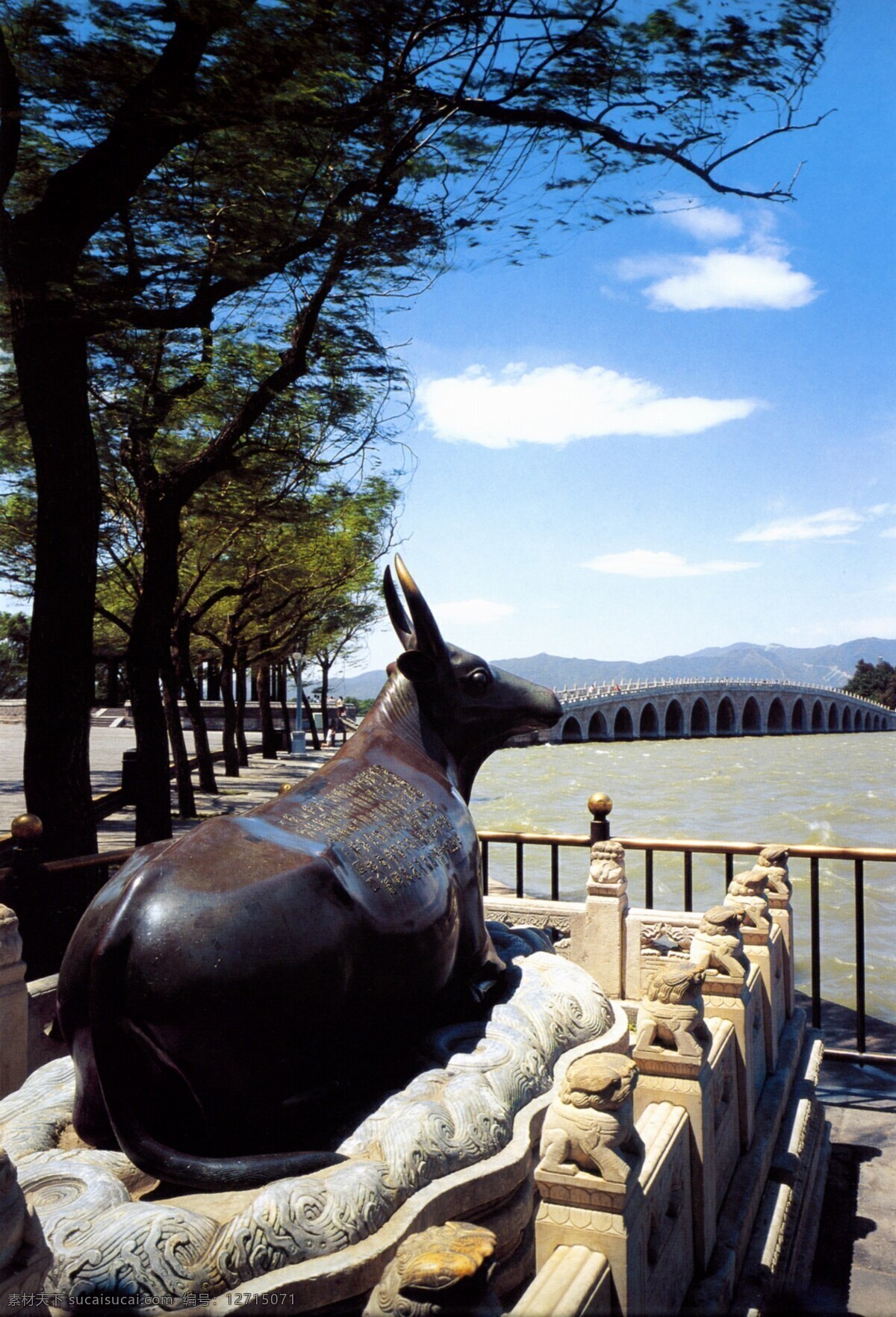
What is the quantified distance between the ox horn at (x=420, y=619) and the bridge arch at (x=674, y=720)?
64.2m

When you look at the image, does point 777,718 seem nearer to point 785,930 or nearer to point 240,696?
point 240,696

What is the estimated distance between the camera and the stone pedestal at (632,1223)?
2398 mm

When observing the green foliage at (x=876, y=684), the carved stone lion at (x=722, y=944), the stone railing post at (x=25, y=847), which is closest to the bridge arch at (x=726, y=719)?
the green foliage at (x=876, y=684)

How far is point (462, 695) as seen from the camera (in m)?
4.79

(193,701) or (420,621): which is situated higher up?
(420,621)

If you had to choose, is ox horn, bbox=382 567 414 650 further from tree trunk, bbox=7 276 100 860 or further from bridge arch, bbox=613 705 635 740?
bridge arch, bbox=613 705 635 740

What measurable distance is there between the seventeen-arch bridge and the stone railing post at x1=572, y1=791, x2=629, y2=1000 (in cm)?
4630

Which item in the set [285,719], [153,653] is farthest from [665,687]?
[153,653]

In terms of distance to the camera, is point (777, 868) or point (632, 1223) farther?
point (777, 868)

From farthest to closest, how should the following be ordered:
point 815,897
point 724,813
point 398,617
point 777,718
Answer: point 777,718, point 724,813, point 815,897, point 398,617

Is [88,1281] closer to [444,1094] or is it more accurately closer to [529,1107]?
[444,1094]

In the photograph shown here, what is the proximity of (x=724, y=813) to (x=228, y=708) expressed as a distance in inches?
519

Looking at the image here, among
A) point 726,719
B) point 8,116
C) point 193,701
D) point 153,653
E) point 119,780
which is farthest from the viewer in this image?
point 726,719

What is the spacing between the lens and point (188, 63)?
6.76 m
